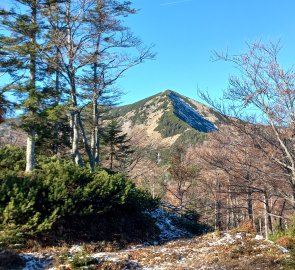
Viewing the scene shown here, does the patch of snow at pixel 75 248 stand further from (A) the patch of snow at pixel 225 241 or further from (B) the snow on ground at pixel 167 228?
(A) the patch of snow at pixel 225 241

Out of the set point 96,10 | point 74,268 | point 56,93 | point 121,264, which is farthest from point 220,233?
point 96,10

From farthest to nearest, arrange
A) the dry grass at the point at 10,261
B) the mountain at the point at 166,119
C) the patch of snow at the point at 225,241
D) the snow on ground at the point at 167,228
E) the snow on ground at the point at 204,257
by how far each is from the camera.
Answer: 1. the mountain at the point at 166,119
2. the snow on ground at the point at 167,228
3. the patch of snow at the point at 225,241
4. the dry grass at the point at 10,261
5. the snow on ground at the point at 204,257

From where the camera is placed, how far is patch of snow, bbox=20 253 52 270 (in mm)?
6395

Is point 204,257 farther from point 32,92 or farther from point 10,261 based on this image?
point 32,92

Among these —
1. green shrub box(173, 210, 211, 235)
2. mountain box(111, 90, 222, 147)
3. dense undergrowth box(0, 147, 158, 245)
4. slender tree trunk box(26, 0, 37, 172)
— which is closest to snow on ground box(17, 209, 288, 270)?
dense undergrowth box(0, 147, 158, 245)

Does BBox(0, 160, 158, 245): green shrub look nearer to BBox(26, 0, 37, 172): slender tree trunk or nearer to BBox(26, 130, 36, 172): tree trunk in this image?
BBox(26, 130, 36, 172): tree trunk

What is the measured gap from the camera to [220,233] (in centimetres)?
823

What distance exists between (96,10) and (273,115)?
9861mm

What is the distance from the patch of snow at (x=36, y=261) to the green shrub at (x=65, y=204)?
33.1 inches

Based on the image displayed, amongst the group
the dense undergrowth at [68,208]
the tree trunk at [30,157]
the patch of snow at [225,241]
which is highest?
the tree trunk at [30,157]

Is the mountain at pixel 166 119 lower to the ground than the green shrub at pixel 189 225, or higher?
higher

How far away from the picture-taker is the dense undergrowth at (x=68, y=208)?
7.81 m

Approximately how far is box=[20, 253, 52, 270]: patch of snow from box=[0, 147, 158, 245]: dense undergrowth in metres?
0.75

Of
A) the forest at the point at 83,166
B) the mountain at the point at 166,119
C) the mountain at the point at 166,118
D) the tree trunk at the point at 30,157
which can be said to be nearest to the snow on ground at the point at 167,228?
the forest at the point at 83,166
